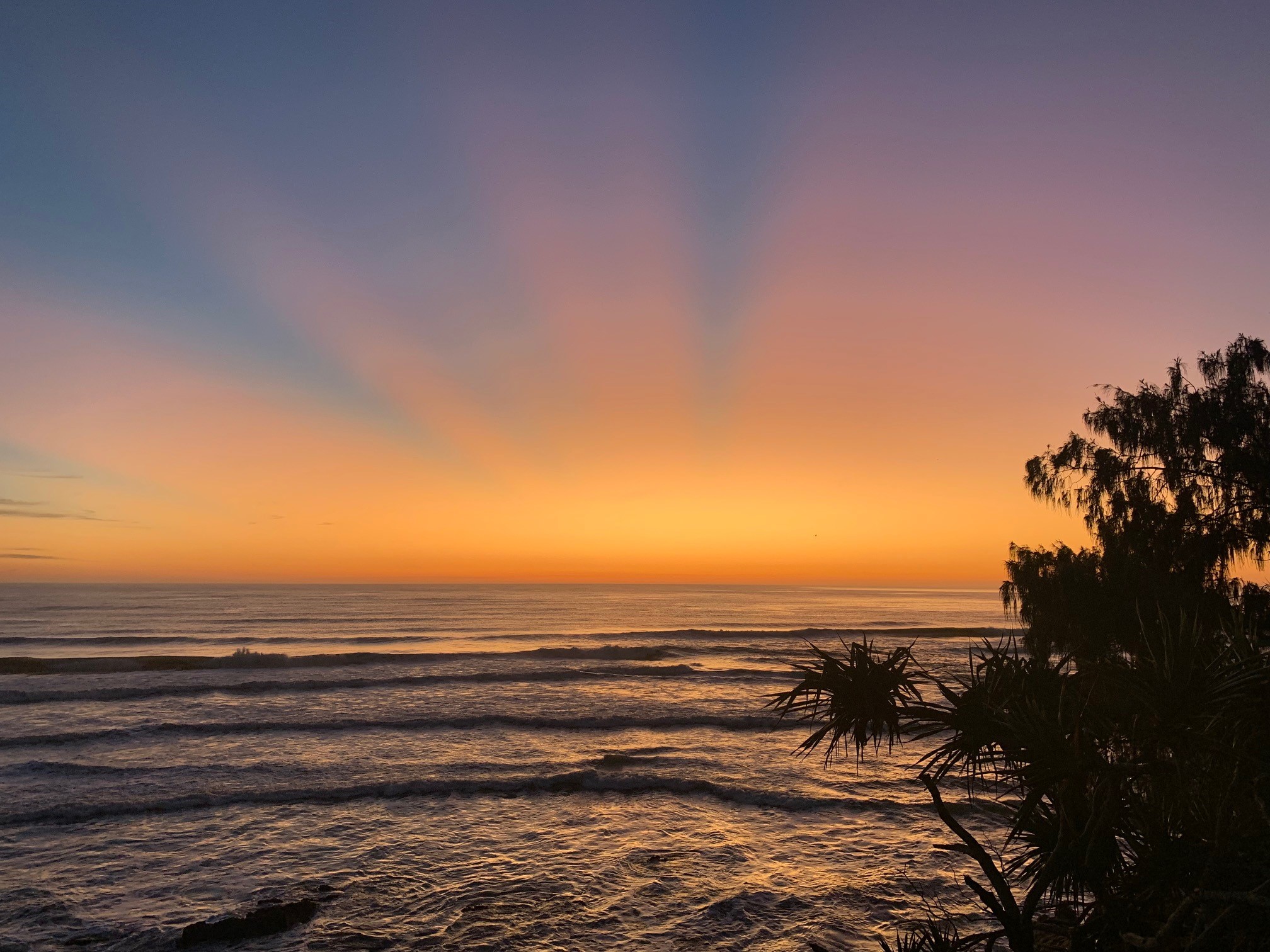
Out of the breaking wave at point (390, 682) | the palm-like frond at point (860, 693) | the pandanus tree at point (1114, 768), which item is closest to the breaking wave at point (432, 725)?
the breaking wave at point (390, 682)

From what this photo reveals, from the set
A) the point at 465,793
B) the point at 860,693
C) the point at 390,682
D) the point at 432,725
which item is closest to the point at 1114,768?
the point at 860,693

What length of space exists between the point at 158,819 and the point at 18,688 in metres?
24.7

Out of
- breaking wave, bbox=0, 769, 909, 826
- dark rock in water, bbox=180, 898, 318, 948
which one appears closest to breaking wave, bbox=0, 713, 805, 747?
breaking wave, bbox=0, 769, 909, 826

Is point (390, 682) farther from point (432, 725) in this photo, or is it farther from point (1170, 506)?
point (1170, 506)

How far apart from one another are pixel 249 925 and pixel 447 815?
17.8ft

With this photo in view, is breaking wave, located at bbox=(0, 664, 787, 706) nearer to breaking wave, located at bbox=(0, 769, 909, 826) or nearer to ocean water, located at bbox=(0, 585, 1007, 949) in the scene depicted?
ocean water, located at bbox=(0, 585, 1007, 949)

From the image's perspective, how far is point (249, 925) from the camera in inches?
378

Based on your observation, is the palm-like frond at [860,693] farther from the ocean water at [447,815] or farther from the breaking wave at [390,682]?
the breaking wave at [390,682]

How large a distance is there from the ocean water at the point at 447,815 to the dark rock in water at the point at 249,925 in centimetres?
28

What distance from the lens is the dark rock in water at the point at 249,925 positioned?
9.37m

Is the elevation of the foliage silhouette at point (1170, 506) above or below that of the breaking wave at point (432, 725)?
above

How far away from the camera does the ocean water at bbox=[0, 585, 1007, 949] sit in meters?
9.97

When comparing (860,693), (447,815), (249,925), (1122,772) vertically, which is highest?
(860,693)

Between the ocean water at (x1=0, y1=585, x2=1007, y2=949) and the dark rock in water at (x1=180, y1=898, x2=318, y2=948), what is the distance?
0.28 metres
